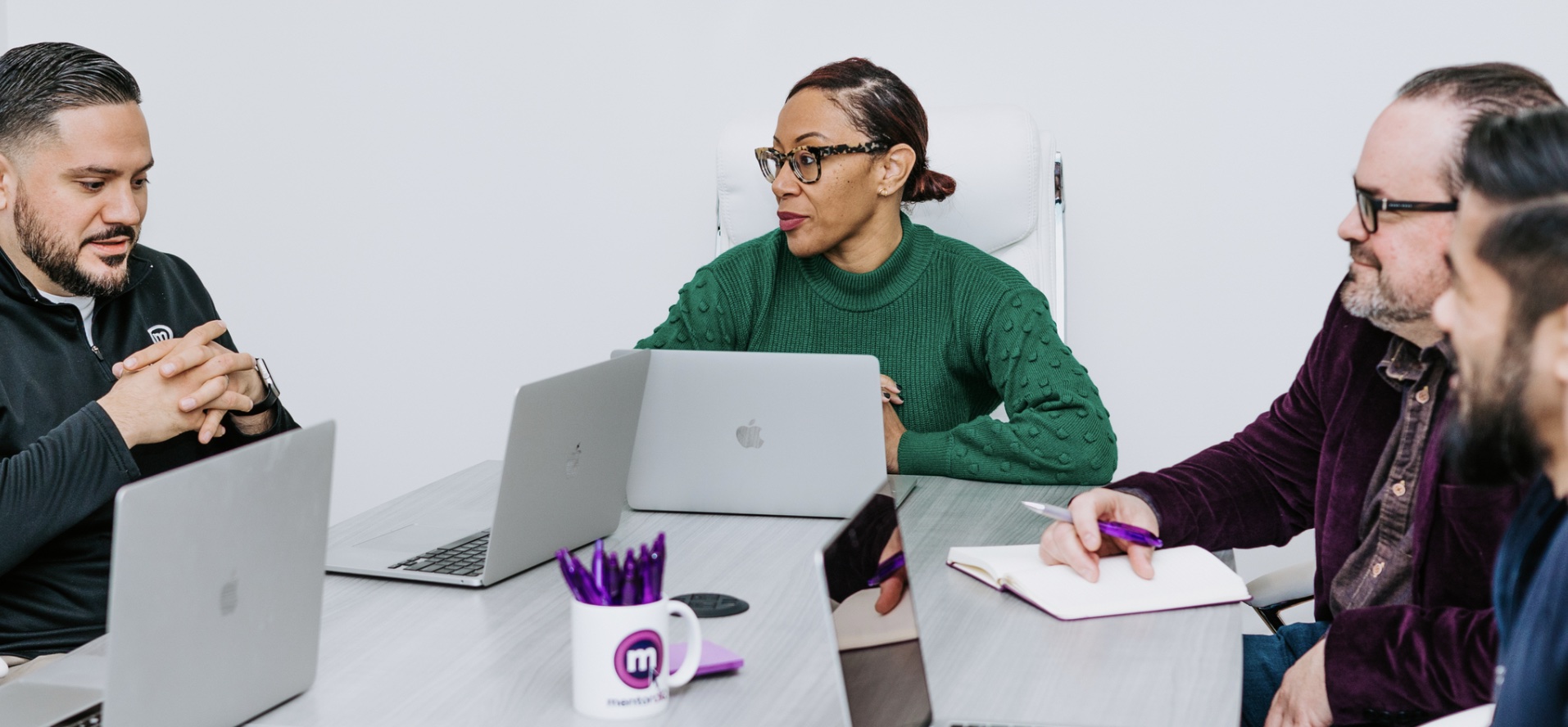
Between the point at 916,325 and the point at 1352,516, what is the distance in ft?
2.67

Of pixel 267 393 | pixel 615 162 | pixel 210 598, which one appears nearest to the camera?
pixel 210 598

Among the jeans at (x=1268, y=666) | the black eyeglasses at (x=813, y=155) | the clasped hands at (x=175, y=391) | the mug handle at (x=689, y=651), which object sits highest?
the black eyeglasses at (x=813, y=155)

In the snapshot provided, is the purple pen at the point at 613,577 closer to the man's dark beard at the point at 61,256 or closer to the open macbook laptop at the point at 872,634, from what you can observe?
the open macbook laptop at the point at 872,634

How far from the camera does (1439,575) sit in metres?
1.41

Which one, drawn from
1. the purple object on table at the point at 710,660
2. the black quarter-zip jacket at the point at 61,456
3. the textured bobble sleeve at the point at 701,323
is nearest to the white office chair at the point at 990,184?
the textured bobble sleeve at the point at 701,323

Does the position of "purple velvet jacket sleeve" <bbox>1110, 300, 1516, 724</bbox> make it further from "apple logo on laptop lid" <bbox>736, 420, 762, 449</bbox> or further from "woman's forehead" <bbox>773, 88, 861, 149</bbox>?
"woman's forehead" <bbox>773, 88, 861, 149</bbox>

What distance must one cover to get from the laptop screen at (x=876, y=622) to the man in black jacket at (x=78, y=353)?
904 millimetres

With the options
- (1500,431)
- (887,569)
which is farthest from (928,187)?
(1500,431)

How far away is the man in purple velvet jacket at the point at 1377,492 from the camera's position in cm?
131

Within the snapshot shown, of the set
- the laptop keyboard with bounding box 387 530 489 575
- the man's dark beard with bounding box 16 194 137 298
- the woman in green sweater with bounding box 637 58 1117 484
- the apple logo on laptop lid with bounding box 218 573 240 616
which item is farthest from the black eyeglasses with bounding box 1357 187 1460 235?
the man's dark beard with bounding box 16 194 137 298

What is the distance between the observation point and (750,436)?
1.74 m

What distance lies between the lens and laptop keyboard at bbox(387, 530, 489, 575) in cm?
150

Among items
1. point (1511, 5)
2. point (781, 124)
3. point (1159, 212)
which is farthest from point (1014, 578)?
point (1511, 5)

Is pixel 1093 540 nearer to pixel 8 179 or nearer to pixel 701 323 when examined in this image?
pixel 701 323
